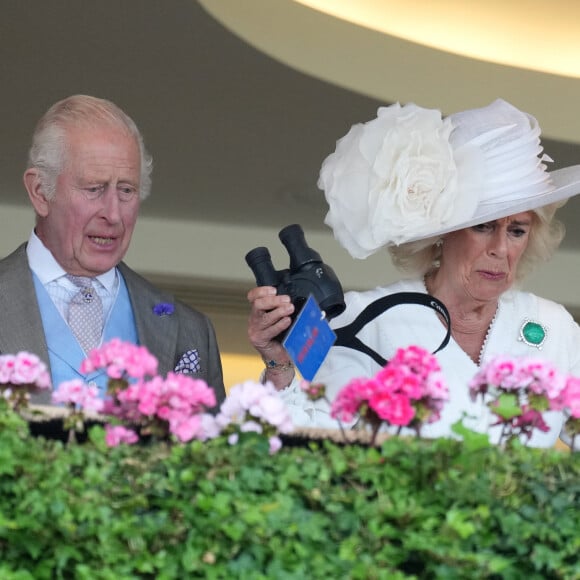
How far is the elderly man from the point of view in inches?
94.8

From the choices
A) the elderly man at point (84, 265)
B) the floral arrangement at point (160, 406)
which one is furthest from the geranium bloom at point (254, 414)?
the elderly man at point (84, 265)

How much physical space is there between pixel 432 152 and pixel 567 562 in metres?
1.20

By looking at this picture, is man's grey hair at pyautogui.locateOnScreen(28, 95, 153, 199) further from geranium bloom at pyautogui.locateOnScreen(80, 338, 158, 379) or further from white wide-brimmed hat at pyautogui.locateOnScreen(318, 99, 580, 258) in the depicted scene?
geranium bloom at pyautogui.locateOnScreen(80, 338, 158, 379)

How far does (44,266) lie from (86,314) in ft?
0.42

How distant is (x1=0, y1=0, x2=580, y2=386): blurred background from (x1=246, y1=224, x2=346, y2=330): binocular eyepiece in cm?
254

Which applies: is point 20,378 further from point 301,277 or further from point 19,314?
point 19,314

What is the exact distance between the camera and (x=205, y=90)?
529 centimetres

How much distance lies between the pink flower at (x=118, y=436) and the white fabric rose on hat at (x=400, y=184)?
106 cm

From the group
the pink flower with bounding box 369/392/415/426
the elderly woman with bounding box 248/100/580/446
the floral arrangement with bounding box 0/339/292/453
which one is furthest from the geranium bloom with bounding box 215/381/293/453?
the elderly woman with bounding box 248/100/580/446

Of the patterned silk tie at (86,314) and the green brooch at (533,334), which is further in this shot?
the green brooch at (533,334)

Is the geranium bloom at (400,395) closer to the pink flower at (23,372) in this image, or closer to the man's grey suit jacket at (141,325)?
the pink flower at (23,372)

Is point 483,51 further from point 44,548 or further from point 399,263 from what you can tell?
point 44,548

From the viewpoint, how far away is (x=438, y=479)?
139 centimetres

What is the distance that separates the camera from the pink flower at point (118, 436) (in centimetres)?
145
